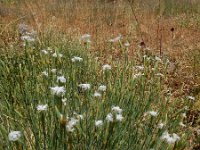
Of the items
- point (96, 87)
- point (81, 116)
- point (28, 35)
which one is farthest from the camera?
point (28, 35)

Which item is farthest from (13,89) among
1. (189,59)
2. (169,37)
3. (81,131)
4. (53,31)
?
(169,37)

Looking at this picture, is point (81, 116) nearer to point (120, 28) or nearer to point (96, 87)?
point (96, 87)

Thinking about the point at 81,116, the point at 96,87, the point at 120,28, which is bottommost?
the point at 120,28

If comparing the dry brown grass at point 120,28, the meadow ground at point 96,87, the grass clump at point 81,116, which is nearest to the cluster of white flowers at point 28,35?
the meadow ground at point 96,87

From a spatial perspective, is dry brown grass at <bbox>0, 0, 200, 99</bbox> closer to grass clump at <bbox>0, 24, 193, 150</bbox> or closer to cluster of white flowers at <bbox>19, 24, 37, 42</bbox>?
cluster of white flowers at <bbox>19, 24, 37, 42</bbox>

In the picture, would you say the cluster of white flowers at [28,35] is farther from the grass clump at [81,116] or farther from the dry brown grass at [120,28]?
the dry brown grass at [120,28]

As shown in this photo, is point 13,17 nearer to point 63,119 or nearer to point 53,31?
point 53,31

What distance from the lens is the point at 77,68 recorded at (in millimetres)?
2629

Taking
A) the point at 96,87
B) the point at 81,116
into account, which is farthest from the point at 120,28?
the point at 81,116

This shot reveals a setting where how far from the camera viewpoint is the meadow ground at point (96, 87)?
179cm

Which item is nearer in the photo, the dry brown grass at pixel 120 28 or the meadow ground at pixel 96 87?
the meadow ground at pixel 96 87

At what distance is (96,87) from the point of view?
2635 mm

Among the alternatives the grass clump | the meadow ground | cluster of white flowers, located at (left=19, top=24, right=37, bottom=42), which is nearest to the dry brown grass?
the meadow ground

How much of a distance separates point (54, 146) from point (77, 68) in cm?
101
